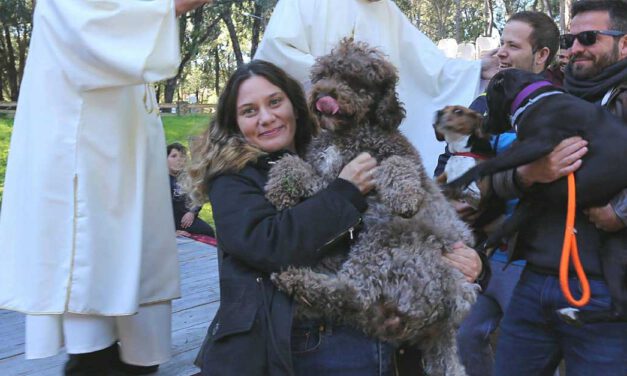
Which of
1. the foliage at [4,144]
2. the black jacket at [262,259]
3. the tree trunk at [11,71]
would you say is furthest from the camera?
the tree trunk at [11,71]

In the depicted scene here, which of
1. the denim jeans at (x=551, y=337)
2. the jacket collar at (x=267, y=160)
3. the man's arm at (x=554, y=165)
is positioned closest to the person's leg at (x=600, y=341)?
the denim jeans at (x=551, y=337)

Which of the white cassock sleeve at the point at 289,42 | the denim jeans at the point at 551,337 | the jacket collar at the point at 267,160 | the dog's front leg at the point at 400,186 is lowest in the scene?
the denim jeans at the point at 551,337

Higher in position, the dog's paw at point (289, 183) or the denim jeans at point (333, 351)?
the dog's paw at point (289, 183)

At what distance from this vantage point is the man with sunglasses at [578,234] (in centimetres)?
223

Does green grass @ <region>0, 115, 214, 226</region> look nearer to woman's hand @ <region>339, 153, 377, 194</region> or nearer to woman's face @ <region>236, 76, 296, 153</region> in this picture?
woman's face @ <region>236, 76, 296, 153</region>

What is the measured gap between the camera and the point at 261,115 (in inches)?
89.9

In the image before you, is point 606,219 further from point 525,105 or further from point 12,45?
point 12,45

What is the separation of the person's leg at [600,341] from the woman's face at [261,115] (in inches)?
53.0

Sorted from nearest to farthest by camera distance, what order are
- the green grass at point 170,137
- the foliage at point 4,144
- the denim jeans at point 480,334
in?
the denim jeans at point 480,334 < the green grass at point 170,137 < the foliage at point 4,144

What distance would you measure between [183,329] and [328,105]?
2.28 meters

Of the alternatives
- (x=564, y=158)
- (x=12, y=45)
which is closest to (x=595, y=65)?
(x=564, y=158)

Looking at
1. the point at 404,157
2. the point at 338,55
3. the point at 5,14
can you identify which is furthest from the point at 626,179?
the point at 5,14

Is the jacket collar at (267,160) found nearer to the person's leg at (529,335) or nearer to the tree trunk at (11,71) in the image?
the person's leg at (529,335)

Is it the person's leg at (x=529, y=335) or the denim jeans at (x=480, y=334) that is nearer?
the person's leg at (x=529, y=335)
